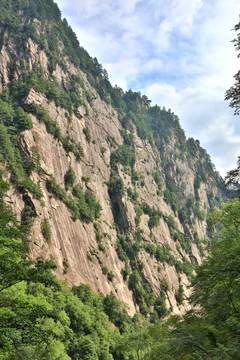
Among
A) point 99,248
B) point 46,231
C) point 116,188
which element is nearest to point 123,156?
point 116,188

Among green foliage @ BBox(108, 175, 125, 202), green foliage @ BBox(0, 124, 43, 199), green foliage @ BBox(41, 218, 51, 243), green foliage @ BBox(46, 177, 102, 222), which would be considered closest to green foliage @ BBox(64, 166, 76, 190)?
green foliage @ BBox(46, 177, 102, 222)

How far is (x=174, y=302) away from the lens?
72.8 m

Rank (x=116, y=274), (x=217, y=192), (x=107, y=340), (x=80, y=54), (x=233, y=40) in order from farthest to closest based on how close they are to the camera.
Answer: (x=217, y=192) → (x=80, y=54) → (x=116, y=274) → (x=107, y=340) → (x=233, y=40)

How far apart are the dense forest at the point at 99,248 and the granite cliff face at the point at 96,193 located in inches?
24.1

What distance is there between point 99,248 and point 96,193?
1941 cm

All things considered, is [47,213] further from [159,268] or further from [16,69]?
[16,69]

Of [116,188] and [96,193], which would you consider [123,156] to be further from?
[96,193]

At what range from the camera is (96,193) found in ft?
241

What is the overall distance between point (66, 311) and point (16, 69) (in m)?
69.7

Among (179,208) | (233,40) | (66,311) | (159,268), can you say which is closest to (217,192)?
(179,208)

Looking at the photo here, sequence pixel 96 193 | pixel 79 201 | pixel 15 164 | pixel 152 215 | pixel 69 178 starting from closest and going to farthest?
pixel 15 164 < pixel 69 178 < pixel 79 201 < pixel 96 193 < pixel 152 215

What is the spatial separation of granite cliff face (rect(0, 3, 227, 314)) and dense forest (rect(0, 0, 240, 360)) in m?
0.61

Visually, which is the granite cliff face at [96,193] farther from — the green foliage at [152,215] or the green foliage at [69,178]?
the green foliage at [152,215]

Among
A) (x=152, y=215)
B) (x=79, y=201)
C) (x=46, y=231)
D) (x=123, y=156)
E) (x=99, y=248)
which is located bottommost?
(x=99, y=248)
